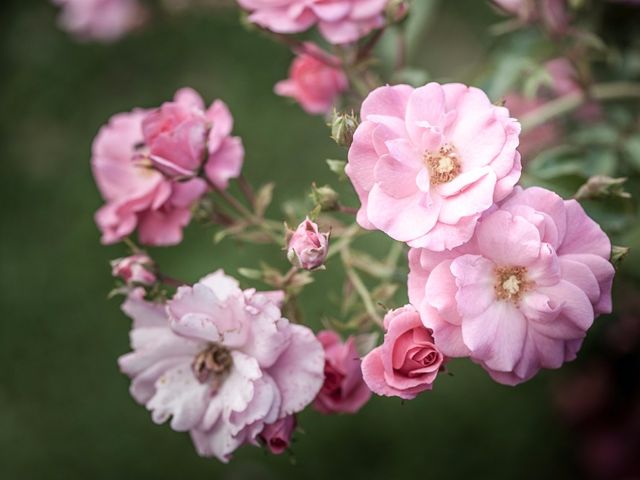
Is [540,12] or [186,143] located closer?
[186,143]

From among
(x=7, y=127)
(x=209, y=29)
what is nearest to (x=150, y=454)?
(x=7, y=127)

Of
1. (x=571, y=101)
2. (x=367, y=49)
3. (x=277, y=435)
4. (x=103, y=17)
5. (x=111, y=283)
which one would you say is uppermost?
(x=367, y=49)

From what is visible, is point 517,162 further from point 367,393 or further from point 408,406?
point 408,406

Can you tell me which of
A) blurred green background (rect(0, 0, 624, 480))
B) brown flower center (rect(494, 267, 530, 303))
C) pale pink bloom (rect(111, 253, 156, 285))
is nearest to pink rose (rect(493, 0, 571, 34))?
brown flower center (rect(494, 267, 530, 303))

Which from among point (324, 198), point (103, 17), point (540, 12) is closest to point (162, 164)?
point (324, 198)

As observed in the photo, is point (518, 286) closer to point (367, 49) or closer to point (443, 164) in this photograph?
point (443, 164)

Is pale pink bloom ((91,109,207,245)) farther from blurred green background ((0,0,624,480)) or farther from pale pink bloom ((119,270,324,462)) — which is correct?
blurred green background ((0,0,624,480))
